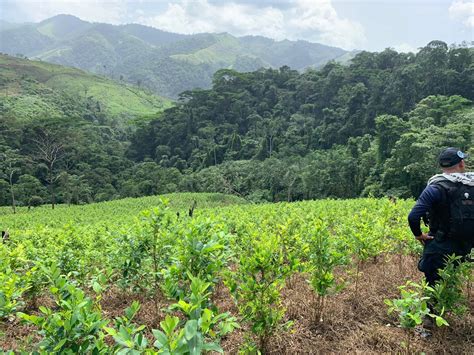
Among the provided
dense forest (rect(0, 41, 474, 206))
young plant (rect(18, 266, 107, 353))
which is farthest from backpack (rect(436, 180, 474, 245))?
dense forest (rect(0, 41, 474, 206))

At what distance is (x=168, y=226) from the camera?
12.5 feet

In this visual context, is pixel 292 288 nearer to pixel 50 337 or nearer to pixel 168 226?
pixel 168 226

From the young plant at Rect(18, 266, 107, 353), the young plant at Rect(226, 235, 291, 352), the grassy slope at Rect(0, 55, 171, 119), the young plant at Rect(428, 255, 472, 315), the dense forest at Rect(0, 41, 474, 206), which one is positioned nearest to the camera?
the young plant at Rect(18, 266, 107, 353)

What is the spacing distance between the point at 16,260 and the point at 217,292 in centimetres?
254

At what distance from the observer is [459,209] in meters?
3.26

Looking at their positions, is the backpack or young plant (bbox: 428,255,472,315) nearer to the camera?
young plant (bbox: 428,255,472,315)

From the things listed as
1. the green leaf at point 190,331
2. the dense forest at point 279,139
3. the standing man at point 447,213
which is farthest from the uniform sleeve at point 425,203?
the dense forest at point 279,139

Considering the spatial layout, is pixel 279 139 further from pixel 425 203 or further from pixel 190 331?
pixel 190 331

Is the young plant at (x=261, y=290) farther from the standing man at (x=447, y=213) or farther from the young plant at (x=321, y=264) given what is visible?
the standing man at (x=447, y=213)

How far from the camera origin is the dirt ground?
3191mm

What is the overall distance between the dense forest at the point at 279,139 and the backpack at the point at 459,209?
23.6m

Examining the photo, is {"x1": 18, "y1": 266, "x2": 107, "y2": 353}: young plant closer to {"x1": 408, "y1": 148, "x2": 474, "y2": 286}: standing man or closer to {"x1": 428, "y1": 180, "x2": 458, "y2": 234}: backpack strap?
{"x1": 408, "y1": 148, "x2": 474, "y2": 286}: standing man

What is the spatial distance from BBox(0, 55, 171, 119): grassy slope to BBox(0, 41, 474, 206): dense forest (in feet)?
49.5

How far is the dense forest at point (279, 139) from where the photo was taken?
30.8m
